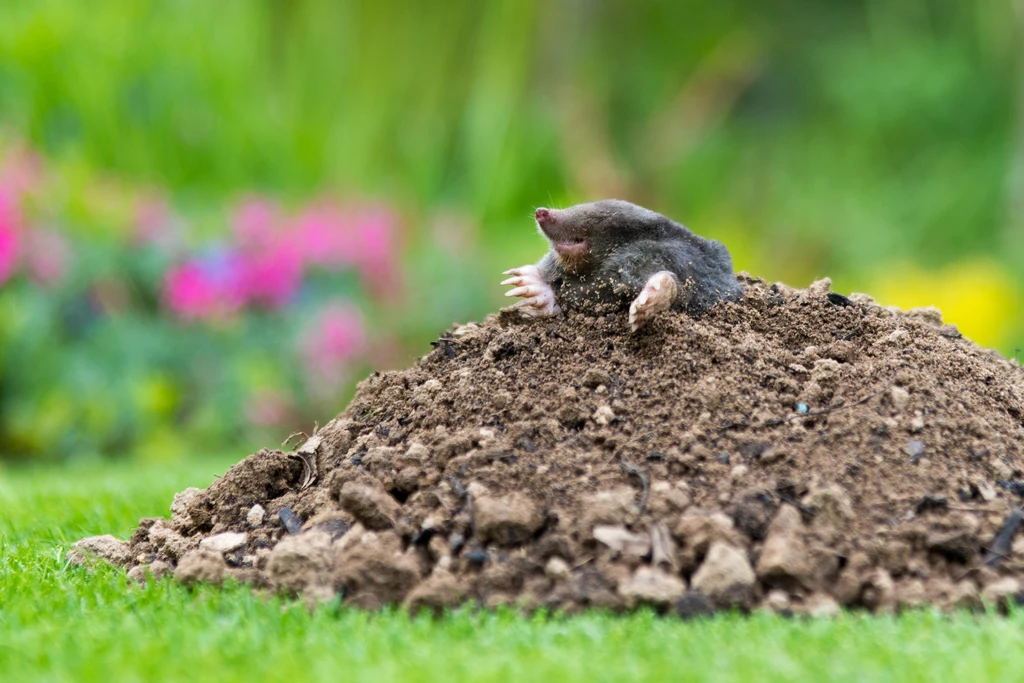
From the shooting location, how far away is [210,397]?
6.97m

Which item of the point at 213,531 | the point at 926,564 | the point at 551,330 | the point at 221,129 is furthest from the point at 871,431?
the point at 221,129

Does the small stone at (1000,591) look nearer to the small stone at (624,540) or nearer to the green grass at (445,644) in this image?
the green grass at (445,644)

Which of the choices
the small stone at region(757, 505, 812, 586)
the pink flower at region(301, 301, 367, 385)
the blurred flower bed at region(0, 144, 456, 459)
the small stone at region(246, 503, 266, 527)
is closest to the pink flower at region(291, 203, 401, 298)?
the blurred flower bed at region(0, 144, 456, 459)

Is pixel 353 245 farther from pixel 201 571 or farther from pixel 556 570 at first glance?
pixel 556 570

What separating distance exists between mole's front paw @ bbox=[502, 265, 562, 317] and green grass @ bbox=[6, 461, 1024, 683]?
1.14m

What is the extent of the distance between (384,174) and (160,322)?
3.14 metres

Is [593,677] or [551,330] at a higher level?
[551,330]

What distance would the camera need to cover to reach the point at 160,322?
281 inches

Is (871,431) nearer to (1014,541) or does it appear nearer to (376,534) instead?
(1014,541)

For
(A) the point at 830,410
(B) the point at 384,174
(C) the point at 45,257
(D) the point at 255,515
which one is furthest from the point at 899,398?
(B) the point at 384,174

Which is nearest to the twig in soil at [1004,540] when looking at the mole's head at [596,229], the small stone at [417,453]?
the mole's head at [596,229]

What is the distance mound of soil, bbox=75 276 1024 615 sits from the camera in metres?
2.35

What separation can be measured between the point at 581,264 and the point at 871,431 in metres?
0.93

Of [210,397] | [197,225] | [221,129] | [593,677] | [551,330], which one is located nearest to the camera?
[593,677]
